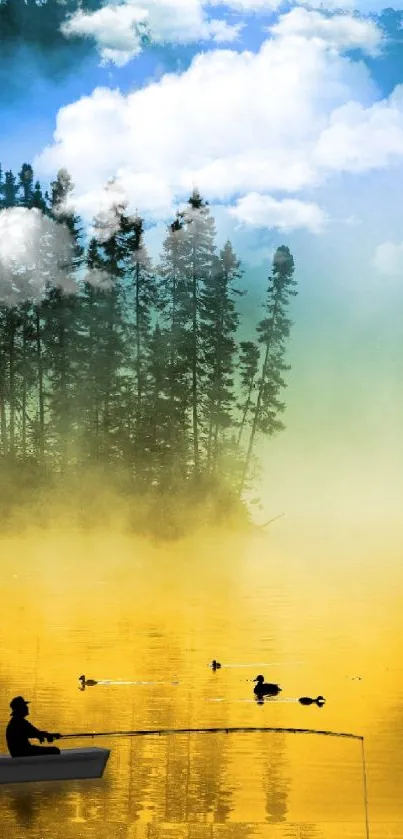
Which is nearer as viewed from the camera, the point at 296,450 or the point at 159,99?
the point at 296,450

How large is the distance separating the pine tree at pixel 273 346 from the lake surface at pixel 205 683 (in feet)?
18.1

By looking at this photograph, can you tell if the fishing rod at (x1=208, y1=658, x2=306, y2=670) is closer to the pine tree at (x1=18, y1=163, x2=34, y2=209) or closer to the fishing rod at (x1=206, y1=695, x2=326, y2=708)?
the fishing rod at (x1=206, y1=695, x2=326, y2=708)

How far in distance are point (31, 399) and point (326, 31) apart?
81.6 ft

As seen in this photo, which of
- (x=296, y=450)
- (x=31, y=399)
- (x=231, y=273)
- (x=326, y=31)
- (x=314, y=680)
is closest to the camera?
(x=314, y=680)

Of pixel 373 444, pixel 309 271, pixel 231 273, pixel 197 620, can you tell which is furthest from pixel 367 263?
pixel 197 620

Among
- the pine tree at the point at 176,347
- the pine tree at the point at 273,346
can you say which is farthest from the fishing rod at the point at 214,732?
the pine tree at the point at 273,346

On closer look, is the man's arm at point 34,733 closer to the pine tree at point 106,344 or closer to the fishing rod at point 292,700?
the fishing rod at point 292,700

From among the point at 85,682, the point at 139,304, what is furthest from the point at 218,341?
the point at 85,682

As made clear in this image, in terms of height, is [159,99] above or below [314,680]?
above

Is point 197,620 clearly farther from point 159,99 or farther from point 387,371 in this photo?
point 159,99

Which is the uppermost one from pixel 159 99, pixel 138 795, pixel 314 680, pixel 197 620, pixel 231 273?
pixel 159 99

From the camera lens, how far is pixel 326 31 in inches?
2424

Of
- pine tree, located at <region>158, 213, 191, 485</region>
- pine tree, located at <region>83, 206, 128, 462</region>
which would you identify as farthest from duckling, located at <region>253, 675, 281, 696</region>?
pine tree, located at <region>83, 206, 128, 462</region>

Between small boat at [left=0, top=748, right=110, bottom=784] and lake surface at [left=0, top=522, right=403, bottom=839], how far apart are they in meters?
0.15
